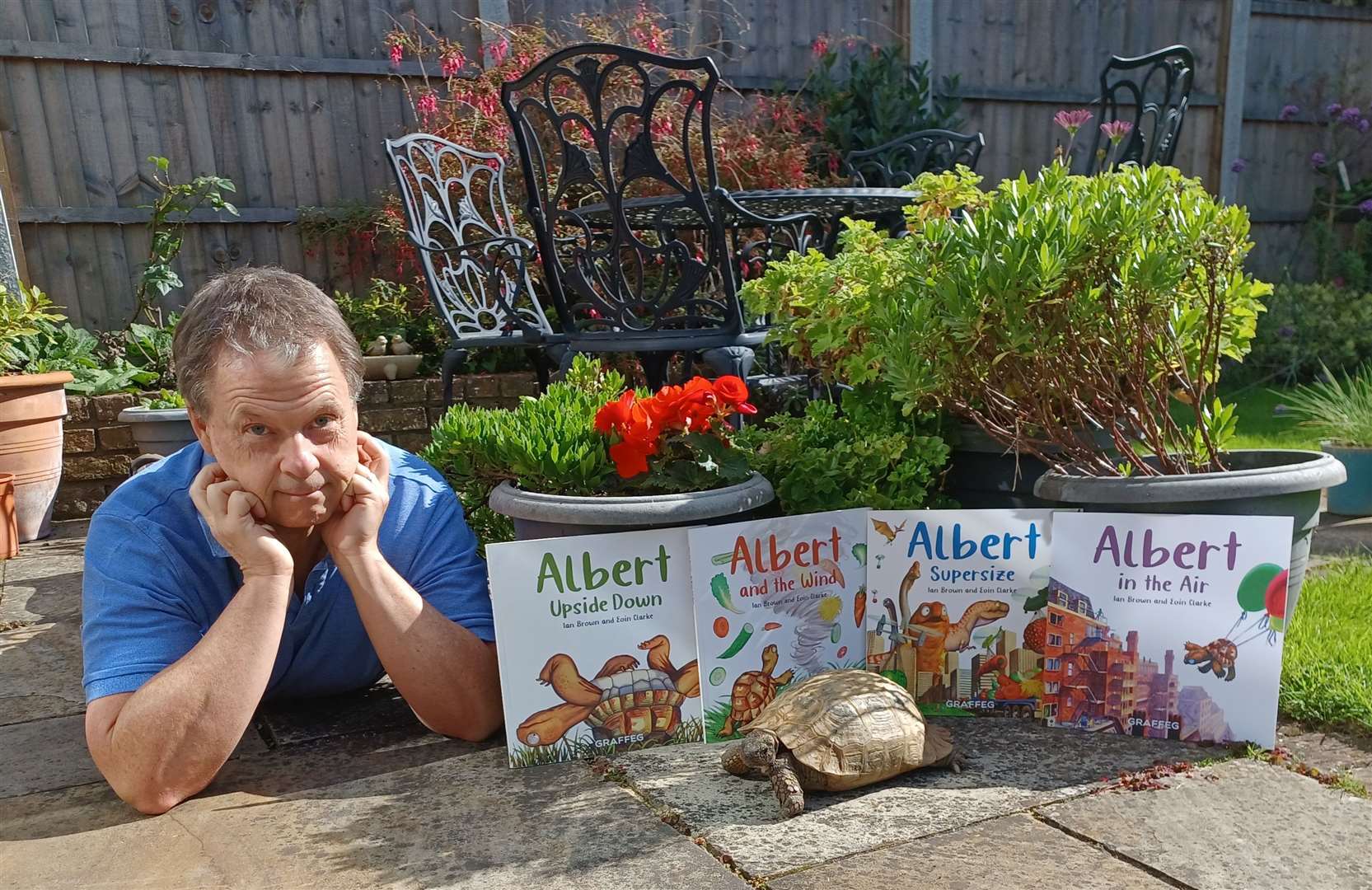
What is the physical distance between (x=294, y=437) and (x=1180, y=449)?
182 centimetres

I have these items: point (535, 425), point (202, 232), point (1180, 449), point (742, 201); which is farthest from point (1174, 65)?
point (202, 232)

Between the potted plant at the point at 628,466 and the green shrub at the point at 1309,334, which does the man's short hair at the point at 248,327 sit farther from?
the green shrub at the point at 1309,334

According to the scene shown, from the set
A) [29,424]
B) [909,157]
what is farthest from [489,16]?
[29,424]

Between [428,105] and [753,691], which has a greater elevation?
[428,105]

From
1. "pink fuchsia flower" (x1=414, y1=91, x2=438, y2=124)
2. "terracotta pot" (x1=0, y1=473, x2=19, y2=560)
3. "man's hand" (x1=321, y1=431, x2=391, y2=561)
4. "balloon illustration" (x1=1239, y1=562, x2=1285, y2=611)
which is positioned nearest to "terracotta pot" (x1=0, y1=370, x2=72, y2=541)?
"terracotta pot" (x1=0, y1=473, x2=19, y2=560)

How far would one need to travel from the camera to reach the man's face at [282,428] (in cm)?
166

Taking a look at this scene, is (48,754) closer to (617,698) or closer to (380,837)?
(380,837)

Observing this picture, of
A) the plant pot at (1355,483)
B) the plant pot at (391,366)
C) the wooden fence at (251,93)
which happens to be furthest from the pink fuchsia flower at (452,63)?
the plant pot at (1355,483)

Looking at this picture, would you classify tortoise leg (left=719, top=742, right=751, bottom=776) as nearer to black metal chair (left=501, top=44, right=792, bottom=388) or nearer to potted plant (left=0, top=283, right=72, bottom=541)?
black metal chair (left=501, top=44, right=792, bottom=388)

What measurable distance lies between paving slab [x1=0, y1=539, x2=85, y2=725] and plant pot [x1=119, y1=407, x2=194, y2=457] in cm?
58

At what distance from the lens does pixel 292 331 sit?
5.62 feet

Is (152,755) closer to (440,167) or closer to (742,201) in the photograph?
(742,201)

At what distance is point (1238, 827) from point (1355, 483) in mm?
2623

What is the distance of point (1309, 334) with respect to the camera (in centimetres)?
627
